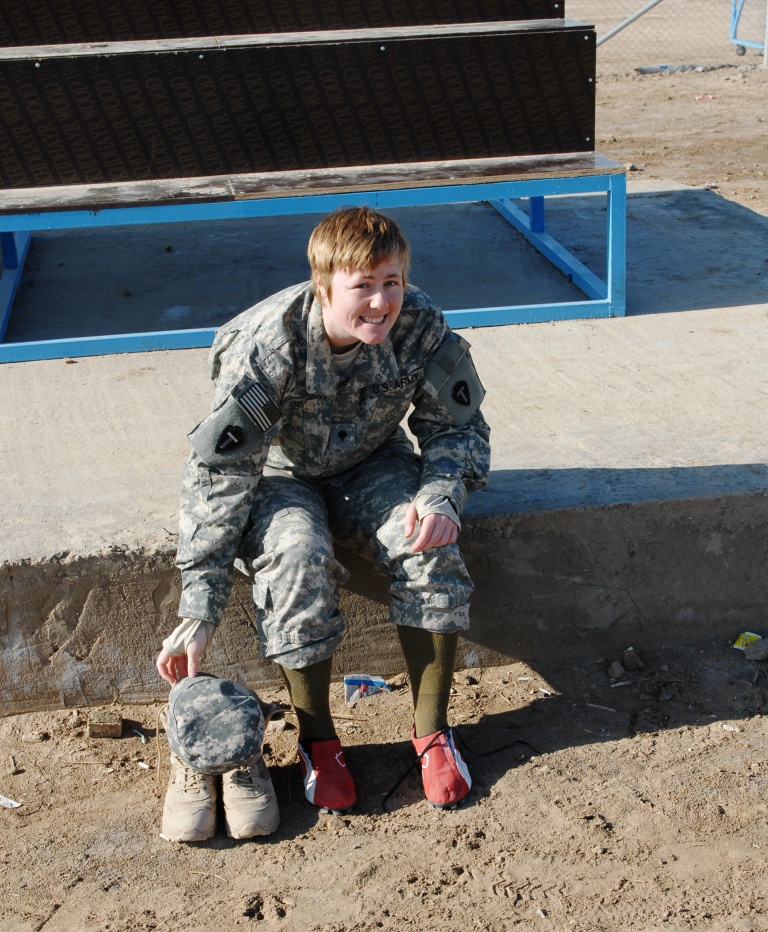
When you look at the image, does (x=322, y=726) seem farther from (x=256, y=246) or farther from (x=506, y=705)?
(x=256, y=246)

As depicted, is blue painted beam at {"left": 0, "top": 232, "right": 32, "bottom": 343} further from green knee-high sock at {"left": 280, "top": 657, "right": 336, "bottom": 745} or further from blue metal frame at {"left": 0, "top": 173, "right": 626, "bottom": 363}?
green knee-high sock at {"left": 280, "top": 657, "right": 336, "bottom": 745}

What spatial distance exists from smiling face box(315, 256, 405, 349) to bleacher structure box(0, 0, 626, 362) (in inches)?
81.5

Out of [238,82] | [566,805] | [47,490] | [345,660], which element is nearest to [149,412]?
[47,490]

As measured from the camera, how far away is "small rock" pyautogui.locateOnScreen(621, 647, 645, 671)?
9.25 ft

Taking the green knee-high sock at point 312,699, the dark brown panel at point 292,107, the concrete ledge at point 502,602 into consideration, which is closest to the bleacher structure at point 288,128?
the dark brown panel at point 292,107

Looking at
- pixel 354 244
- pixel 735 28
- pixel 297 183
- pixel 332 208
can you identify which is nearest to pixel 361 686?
pixel 354 244

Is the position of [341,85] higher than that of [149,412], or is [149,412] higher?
[341,85]

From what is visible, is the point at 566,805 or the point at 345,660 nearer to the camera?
the point at 566,805

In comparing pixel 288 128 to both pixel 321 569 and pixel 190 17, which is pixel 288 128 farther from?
pixel 321 569

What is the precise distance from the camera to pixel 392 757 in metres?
2.54

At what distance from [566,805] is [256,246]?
13.1ft

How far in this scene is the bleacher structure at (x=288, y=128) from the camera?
4309 millimetres

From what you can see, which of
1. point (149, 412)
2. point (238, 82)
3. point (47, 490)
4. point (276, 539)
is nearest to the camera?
point (276, 539)

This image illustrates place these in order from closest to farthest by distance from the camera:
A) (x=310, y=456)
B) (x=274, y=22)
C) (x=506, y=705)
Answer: (x=310, y=456)
(x=506, y=705)
(x=274, y=22)
